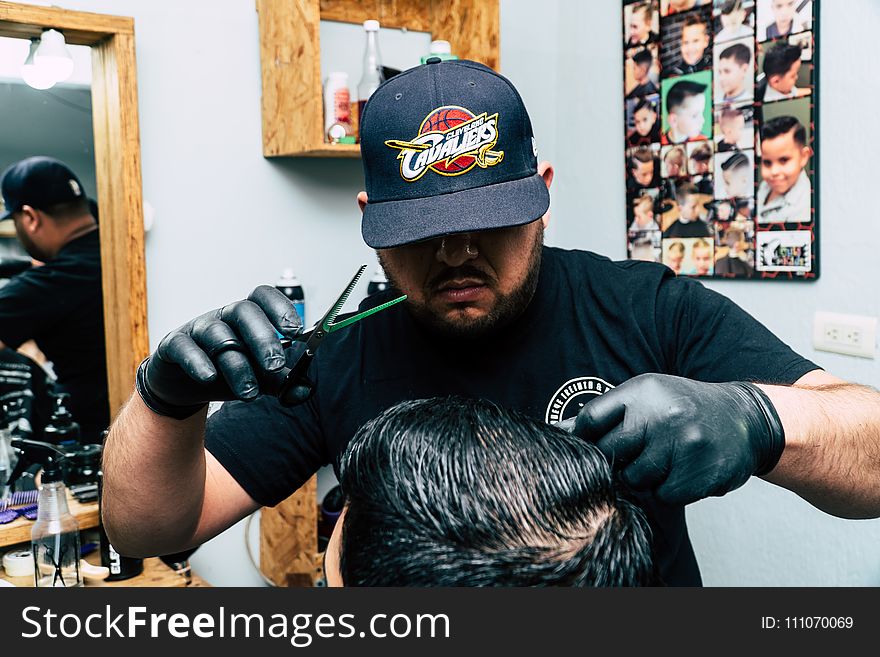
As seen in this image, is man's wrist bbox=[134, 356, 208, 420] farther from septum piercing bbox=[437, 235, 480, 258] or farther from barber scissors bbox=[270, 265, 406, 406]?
septum piercing bbox=[437, 235, 480, 258]

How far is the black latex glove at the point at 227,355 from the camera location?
90cm

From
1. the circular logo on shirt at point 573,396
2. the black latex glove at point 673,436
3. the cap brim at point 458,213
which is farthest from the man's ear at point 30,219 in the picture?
the black latex glove at point 673,436

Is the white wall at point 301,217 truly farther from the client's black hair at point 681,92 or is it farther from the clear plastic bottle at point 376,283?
the client's black hair at point 681,92

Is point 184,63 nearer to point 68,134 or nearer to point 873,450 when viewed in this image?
point 68,134

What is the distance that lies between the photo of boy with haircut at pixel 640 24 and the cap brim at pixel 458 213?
1488 millimetres

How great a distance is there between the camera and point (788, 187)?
2.00 meters

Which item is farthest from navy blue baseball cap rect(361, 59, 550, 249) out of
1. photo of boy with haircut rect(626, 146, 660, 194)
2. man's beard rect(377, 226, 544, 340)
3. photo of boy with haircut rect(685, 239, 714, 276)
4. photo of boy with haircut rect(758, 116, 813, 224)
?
photo of boy with haircut rect(626, 146, 660, 194)

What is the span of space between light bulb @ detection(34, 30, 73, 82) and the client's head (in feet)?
4.91

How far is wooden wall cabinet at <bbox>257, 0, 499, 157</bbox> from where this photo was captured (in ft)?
6.52

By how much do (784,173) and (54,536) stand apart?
201 cm

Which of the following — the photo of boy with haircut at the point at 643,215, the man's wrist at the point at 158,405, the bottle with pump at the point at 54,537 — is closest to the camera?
the man's wrist at the point at 158,405

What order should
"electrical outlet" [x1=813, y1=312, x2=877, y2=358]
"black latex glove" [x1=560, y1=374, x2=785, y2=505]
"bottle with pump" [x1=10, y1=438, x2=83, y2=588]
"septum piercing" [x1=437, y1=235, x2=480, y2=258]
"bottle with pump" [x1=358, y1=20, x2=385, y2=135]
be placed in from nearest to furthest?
1. "black latex glove" [x1=560, y1=374, x2=785, y2=505]
2. "septum piercing" [x1=437, y1=235, x2=480, y2=258]
3. "bottle with pump" [x1=10, y1=438, x2=83, y2=588]
4. "electrical outlet" [x1=813, y1=312, x2=877, y2=358]
5. "bottle with pump" [x1=358, y1=20, x2=385, y2=135]

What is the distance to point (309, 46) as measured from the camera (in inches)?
77.9

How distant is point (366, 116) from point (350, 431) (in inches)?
20.4
